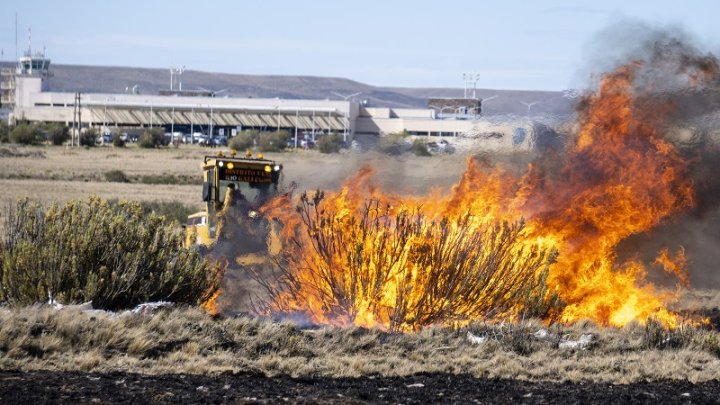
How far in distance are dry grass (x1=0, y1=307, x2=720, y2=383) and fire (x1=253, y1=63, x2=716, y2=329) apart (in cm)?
131

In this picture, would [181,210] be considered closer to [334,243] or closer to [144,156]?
[334,243]

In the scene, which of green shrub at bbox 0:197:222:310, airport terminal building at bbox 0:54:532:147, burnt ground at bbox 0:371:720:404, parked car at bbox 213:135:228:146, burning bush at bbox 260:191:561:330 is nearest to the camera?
burnt ground at bbox 0:371:720:404

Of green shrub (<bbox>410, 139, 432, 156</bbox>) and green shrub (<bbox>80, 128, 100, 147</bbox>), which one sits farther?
green shrub (<bbox>80, 128, 100, 147</bbox>)

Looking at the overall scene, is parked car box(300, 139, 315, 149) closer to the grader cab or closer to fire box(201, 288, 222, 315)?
the grader cab

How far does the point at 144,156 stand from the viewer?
101m

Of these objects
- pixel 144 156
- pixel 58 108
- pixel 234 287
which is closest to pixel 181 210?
pixel 234 287

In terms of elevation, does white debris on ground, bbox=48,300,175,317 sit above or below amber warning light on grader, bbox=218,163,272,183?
below

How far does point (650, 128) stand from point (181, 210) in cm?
2687

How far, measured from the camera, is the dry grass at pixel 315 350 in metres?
14.1

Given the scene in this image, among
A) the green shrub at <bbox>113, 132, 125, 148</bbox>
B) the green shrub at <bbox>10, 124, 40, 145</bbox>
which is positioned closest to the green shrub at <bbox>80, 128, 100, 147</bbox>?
the green shrub at <bbox>113, 132, 125, 148</bbox>

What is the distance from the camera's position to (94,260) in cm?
1733

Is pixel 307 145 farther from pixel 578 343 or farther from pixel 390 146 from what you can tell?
pixel 578 343

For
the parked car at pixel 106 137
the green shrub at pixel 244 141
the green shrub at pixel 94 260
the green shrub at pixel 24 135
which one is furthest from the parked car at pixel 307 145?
the green shrub at pixel 94 260

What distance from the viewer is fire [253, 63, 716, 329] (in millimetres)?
18266
